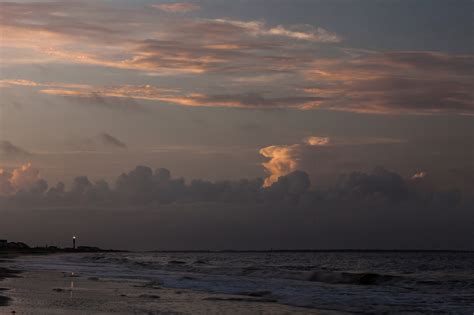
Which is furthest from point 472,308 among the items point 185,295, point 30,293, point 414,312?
point 30,293

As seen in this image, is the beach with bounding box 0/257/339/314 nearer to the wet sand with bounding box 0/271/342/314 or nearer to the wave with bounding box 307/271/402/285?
the wet sand with bounding box 0/271/342/314

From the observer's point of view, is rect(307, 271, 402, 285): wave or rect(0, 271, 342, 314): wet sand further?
rect(307, 271, 402, 285): wave

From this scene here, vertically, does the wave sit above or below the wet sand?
below

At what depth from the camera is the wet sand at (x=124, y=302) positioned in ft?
67.0

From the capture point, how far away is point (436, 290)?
111 feet

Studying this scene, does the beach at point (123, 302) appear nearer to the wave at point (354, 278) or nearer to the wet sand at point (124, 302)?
the wet sand at point (124, 302)

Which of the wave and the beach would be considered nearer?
the beach

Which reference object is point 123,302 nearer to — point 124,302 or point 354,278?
point 124,302

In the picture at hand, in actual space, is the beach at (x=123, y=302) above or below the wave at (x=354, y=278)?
above

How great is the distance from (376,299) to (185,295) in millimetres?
8438

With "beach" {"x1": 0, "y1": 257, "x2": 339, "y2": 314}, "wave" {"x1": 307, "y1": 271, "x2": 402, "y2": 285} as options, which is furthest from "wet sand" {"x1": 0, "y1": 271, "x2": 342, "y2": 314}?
"wave" {"x1": 307, "y1": 271, "x2": 402, "y2": 285}

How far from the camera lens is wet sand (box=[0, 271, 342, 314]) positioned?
2042cm

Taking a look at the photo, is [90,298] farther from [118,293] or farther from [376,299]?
[376,299]

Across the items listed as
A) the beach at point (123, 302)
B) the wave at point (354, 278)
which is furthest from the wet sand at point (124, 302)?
the wave at point (354, 278)
